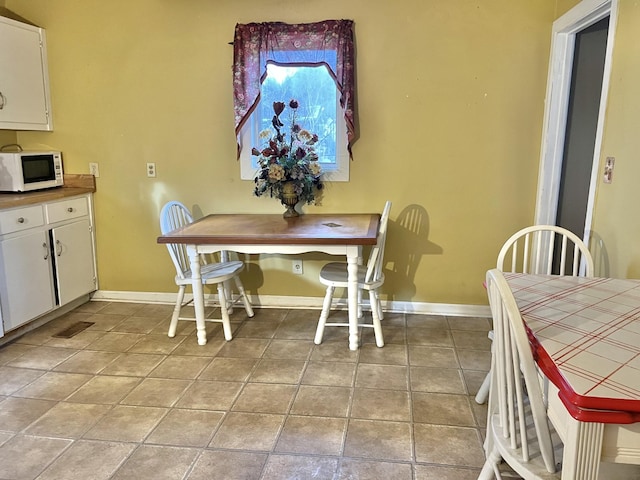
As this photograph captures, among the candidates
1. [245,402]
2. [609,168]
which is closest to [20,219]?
[245,402]

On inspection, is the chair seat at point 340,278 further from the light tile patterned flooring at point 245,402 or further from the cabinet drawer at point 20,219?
the cabinet drawer at point 20,219

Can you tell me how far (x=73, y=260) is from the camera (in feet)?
12.0

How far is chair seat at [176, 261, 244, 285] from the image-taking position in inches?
124

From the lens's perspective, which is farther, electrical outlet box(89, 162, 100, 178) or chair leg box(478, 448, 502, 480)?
electrical outlet box(89, 162, 100, 178)

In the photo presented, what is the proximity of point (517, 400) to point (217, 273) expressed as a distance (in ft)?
7.40

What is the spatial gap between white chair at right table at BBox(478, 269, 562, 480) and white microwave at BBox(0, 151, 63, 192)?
319 centimetres

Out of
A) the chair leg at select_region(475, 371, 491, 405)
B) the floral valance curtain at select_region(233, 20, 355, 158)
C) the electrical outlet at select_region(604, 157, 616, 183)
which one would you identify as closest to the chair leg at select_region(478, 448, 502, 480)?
the chair leg at select_region(475, 371, 491, 405)

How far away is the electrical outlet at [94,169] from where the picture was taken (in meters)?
3.79

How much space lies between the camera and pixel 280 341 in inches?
125

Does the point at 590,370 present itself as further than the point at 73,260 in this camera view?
No

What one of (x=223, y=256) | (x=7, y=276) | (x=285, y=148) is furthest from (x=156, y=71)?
(x=7, y=276)

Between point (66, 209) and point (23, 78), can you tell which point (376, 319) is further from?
point (23, 78)

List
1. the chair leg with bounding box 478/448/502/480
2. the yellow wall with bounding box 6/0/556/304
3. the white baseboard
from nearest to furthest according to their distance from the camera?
the chair leg with bounding box 478/448/502/480 < the yellow wall with bounding box 6/0/556/304 < the white baseboard

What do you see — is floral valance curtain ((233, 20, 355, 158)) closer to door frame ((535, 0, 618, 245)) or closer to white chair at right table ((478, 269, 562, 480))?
door frame ((535, 0, 618, 245))
